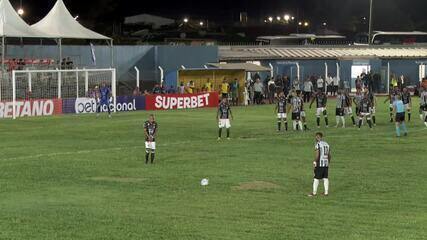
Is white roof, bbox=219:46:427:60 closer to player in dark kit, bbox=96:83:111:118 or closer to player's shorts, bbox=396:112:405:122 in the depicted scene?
player in dark kit, bbox=96:83:111:118

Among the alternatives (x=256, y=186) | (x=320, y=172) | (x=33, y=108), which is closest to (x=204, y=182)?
(x=256, y=186)

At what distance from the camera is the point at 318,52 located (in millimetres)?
74250

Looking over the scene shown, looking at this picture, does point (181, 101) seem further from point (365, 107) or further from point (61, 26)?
point (365, 107)

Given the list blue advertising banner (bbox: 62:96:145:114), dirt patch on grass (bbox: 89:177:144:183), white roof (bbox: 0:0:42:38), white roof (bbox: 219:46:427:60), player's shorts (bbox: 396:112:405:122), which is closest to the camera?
dirt patch on grass (bbox: 89:177:144:183)

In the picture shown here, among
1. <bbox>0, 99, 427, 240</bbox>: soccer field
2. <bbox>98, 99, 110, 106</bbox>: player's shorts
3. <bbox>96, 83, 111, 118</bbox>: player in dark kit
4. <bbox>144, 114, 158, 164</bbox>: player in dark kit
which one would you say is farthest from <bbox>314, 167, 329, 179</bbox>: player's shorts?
<bbox>98, 99, 110, 106</bbox>: player's shorts

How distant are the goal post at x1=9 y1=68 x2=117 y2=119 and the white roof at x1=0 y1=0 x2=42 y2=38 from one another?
320cm

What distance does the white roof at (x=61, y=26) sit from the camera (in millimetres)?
55537

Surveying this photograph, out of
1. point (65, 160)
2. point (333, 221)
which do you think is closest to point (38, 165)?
point (65, 160)

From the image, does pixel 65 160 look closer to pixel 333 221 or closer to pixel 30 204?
pixel 30 204

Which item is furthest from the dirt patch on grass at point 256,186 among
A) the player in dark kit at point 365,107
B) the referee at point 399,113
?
the player in dark kit at point 365,107

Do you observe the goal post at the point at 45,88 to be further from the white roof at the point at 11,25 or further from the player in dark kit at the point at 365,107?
the player in dark kit at the point at 365,107

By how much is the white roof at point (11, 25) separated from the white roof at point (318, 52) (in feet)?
66.1

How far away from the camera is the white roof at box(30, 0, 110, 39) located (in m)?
55.5

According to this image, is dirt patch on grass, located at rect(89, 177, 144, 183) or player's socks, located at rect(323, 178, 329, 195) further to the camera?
dirt patch on grass, located at rect(89, 177, 144, 183)
